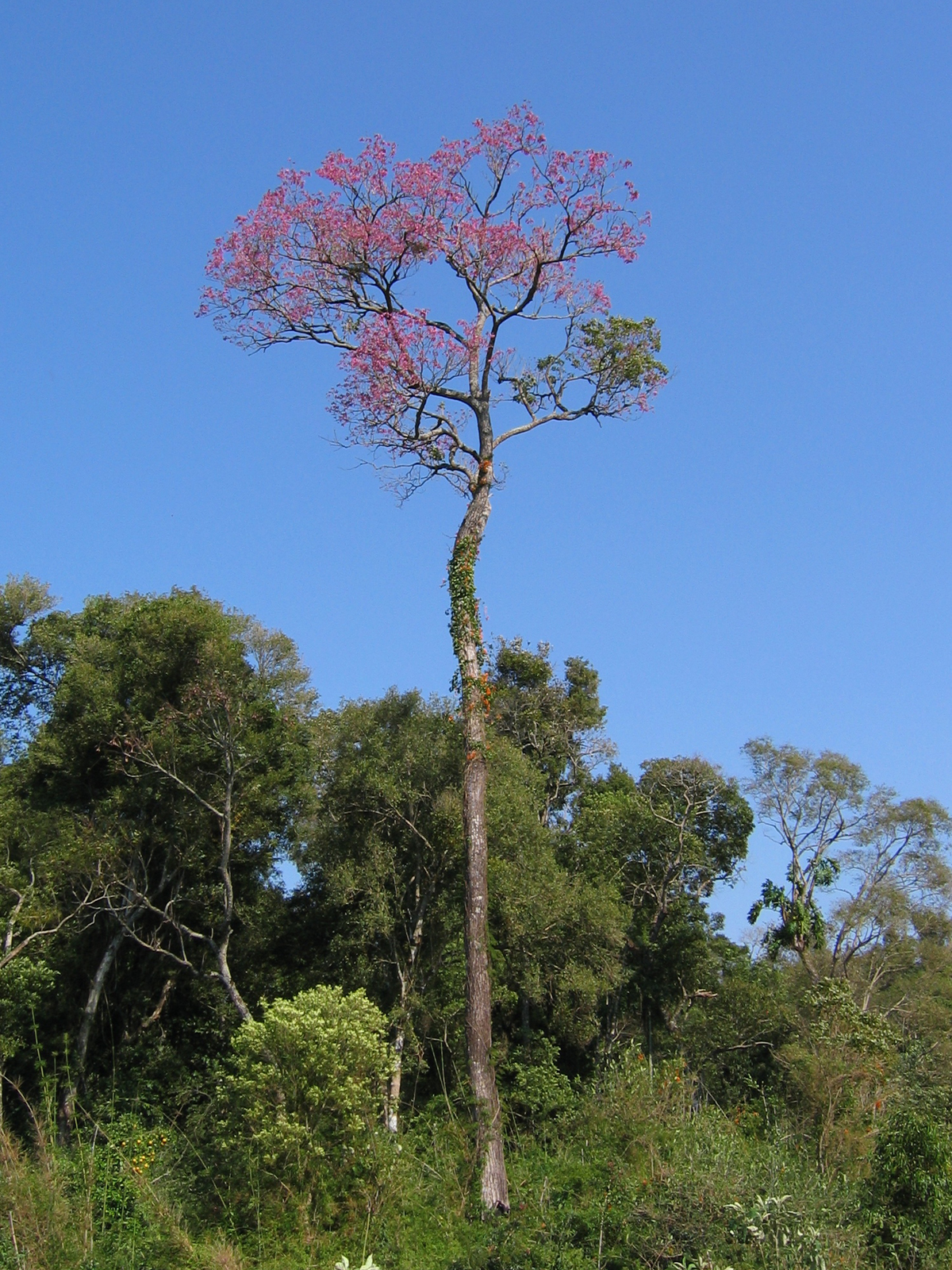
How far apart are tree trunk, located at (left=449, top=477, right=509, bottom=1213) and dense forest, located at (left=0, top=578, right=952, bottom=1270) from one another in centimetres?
28

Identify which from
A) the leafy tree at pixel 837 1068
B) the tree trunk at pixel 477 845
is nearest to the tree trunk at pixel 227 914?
the tree trunk at pixel 477 845

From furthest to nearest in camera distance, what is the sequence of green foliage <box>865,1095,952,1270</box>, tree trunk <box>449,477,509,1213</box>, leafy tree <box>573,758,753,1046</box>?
1. leafy tree <box>573,758,753,1046</box>
2. tree trunk <box>449,477,509,1213</box>
3. green foliage <box>865,1095,952,1270</box>

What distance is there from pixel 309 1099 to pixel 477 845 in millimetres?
3623

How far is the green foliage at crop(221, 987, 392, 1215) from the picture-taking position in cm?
1076

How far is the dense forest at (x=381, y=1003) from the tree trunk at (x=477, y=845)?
0.28 meters

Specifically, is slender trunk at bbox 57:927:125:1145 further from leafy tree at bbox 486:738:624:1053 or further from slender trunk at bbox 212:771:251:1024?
leafy tree at bbox 486:738:624:1053

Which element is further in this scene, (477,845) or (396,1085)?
(396,1085)

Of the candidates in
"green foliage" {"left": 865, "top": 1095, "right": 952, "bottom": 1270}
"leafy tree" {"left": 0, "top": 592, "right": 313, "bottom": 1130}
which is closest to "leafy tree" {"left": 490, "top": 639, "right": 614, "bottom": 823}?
"leafy tree" {"left": 0, "top": 592, "right": 313, "bottom": 1130}

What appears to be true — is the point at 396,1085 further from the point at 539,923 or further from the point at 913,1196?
the point at 913,1196

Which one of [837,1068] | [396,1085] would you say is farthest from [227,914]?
[837,1068]

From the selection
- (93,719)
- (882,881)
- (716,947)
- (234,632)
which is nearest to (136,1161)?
(93,719)

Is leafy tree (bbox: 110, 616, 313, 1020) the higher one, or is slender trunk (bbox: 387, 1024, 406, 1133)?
leafy tree (bbox: 110, 616, 313, 1020)

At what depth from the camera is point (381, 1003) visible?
18062 millimetres

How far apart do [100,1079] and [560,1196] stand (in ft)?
32.0
